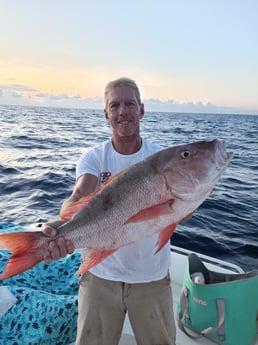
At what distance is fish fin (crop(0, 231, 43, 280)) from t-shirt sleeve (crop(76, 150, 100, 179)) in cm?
84

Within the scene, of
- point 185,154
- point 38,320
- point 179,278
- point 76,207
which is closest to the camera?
point 185,154

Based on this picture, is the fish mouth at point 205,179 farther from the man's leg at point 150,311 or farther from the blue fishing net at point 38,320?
the blue fishing net at point 38,320

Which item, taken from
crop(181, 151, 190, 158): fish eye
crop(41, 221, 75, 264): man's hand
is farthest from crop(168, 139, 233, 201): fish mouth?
crop(41, 221, 75, 264): man's hand

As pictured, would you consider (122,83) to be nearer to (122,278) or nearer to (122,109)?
(122,109)

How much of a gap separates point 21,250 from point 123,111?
1.51 metres

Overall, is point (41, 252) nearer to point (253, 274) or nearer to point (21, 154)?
point (253, 274)

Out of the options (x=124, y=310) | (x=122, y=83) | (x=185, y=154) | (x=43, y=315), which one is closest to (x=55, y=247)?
(x=124, y=310)

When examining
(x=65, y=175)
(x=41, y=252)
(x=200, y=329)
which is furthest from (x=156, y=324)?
(x=65, y=175)

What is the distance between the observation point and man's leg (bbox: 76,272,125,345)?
10.6 feet

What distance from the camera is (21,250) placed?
2.64 meters

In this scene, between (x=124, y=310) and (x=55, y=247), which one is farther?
(x=124, y=310)

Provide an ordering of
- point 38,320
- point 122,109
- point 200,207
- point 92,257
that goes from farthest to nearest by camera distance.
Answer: point 200,207 < point 38,320 < point 122,109 < point 92,257

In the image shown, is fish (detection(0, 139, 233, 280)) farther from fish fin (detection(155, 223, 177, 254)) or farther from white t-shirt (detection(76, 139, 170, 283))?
white t-shirt (detection(76, 139, 170, 283))

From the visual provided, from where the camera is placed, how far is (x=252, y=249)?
7965mm
